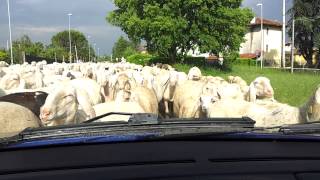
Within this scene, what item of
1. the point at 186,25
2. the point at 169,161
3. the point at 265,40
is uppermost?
the point at 265,40

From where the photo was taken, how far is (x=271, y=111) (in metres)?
9.46

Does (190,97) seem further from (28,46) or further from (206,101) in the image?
(28,46)

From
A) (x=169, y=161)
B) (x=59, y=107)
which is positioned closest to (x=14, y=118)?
(x=59, y=107)

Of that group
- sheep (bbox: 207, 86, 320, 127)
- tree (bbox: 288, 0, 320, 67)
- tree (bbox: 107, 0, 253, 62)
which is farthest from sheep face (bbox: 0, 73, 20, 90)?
tree (bbox: 288, 0, 320, 67)

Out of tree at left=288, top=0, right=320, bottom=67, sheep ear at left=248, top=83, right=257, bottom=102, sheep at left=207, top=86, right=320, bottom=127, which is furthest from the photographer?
tree at left=288, top=0, right=320, bottom=67

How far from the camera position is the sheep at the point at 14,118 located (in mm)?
7254

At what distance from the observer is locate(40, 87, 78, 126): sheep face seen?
7.41m

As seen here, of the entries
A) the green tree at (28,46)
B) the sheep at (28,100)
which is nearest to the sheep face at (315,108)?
the sheep at (28,100)

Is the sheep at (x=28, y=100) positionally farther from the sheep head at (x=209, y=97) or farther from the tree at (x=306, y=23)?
the tree at (x=306, y=23)

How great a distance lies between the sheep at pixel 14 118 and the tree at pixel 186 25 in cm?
3784

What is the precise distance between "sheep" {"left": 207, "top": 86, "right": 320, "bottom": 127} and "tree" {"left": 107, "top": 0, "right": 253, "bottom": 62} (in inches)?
1379

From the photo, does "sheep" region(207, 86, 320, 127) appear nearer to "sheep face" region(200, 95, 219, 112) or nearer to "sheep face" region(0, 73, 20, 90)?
"sheep face" region(200, 95, 219, 112)

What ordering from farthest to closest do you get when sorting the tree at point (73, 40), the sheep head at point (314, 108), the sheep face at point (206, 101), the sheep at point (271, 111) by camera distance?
the tree at point (73, 40)
the sheep face at point (206, 101)
the sheep at point (271, 111)
the sheep head at point (314, 108)

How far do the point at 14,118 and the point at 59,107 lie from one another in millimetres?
591
